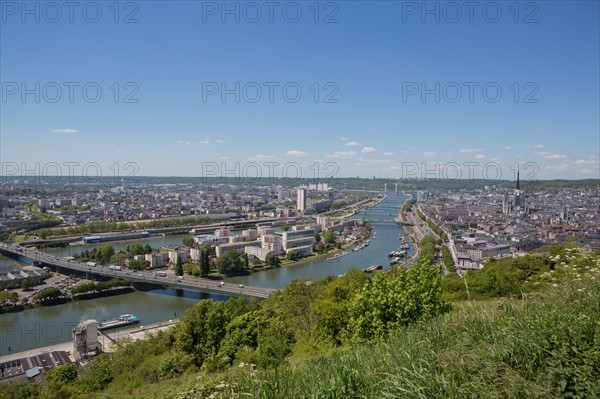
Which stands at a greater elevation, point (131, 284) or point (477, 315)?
point (477, 315)

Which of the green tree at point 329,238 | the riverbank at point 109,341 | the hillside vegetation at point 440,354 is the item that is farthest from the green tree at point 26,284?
the green tree at point 329,238

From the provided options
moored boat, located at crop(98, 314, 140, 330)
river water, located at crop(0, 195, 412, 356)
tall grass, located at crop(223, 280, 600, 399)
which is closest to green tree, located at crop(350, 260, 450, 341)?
tall grass, located at crop(223, 280, 600, 399)

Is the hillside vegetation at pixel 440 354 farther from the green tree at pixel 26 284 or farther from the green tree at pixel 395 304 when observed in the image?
the green tree at pixel 26 284

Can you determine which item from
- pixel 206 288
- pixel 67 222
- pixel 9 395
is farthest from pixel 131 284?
pixel 67 222

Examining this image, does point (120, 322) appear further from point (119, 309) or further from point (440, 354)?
point (440, 354)

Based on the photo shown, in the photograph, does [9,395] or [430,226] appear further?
[430,226]

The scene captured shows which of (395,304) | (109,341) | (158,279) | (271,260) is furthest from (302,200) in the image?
(395,304)

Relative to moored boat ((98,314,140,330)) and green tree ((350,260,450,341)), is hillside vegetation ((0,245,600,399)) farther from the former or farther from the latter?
moored boat ((98,314,140,330))

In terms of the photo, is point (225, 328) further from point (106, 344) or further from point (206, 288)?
point (206, 288)
